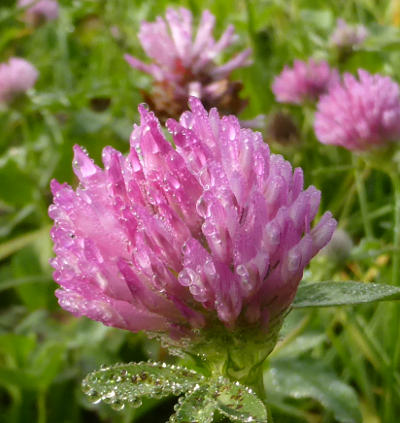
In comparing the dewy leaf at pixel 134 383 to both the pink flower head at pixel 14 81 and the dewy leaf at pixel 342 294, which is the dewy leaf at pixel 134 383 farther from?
the pink flower head at pixel 14 81

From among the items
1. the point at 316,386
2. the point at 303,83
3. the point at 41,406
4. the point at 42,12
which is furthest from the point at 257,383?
the point at 42,12

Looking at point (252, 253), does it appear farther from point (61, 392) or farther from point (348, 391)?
point (61, 392)

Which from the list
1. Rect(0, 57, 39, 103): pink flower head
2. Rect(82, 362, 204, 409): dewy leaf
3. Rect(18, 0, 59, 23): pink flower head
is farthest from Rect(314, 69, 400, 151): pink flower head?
Rect(18, 0, 59, 23): pink flower head

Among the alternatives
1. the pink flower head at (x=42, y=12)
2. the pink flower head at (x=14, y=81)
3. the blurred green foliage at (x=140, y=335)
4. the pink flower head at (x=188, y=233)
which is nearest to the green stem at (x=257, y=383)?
the pink flower head at (x=188, y=233)

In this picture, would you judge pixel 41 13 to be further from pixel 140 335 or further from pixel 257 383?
pixel 257 383

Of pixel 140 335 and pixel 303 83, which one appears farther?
pixel 303 83
